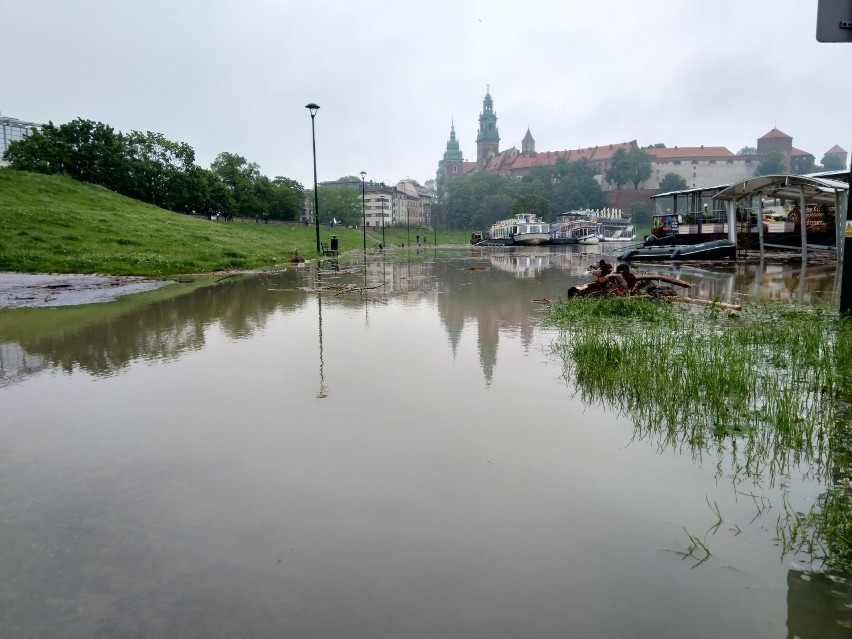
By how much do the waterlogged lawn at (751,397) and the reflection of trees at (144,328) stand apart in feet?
15.2

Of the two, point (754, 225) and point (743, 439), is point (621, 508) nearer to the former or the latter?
point (743, 439)

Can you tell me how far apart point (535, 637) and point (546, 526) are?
31.0 inches

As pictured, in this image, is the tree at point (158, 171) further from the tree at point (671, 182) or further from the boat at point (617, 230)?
the tree at point (671, 182)

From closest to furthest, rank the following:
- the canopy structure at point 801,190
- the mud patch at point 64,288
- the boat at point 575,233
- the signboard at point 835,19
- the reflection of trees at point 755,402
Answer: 1. the reflection of trees at point 755,402
2. the signboard at point 835,19
3. the mud patch at point 64,288
4. the canopy structure at point 801,190
5. the boat at point 575,233

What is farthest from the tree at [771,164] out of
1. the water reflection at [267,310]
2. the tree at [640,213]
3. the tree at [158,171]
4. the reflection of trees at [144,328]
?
the reflection of trees at [144,328]

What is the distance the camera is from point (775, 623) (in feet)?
7.36

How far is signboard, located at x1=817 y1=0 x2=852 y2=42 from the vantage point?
6.17m

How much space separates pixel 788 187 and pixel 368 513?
21.3 m

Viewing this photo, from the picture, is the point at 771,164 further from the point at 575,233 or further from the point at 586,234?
the point at 575,233

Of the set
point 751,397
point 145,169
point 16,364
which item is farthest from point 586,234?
point 16,364

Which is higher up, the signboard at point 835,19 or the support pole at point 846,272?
the signboard at point 835,19

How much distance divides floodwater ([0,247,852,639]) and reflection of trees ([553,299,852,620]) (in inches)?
4.2

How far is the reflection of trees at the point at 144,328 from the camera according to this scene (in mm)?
6742

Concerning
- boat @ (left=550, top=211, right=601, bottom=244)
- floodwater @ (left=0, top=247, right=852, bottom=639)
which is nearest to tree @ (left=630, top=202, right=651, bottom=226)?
boat @ (left=550, top=211, right=601, bottom=244)
